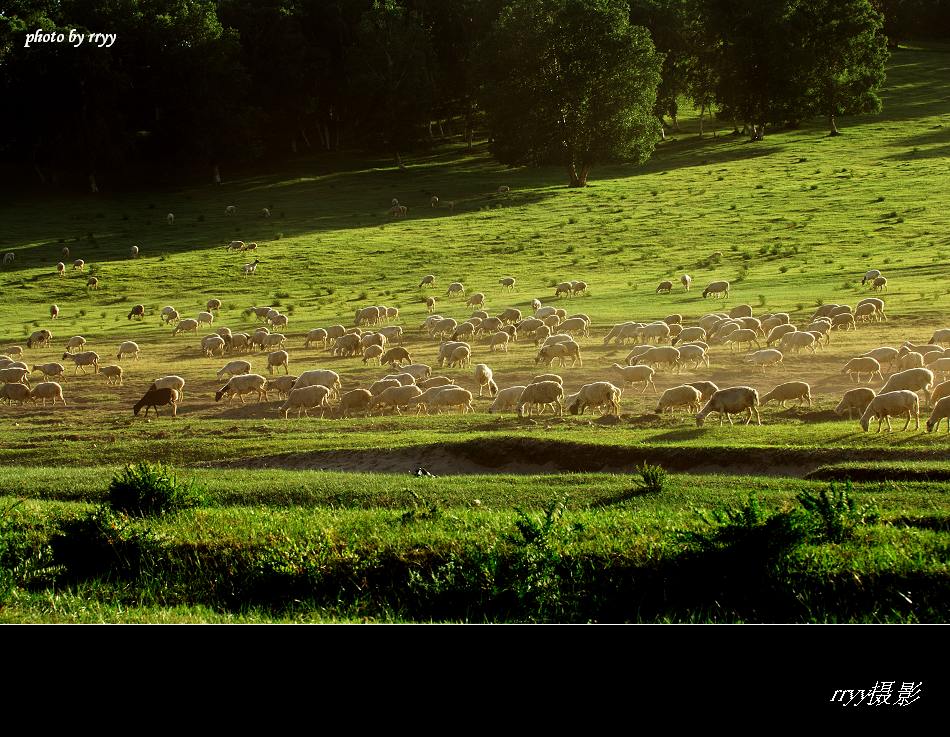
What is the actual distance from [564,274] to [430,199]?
23.2m

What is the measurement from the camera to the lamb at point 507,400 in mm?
22781

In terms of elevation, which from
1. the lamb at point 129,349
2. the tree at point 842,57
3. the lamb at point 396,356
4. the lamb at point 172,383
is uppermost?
the tree at point 842,57

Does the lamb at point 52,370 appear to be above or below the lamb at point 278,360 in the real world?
above

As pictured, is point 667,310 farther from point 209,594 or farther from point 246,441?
point 209,594

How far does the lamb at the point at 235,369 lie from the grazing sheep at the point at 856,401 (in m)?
15.2

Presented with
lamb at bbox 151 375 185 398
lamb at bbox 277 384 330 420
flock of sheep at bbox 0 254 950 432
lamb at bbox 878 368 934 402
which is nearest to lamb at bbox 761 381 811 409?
flock of sheep at bbox 0 254 950 432

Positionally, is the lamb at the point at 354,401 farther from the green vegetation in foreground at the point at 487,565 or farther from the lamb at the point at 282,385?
the green vegetation in foreground at the point at 487,565

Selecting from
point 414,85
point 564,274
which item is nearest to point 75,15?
point 414,85

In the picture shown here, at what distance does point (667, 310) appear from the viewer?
3547 cm

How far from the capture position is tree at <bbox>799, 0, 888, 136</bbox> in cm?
7462

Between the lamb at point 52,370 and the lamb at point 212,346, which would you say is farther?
the lamb at point 212,346

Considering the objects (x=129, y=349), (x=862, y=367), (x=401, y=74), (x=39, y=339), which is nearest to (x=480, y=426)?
(x=862, y=367)

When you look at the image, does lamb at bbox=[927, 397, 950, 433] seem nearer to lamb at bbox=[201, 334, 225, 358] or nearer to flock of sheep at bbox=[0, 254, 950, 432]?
flock of sheep at bbox=[0, 254, 950, 432]

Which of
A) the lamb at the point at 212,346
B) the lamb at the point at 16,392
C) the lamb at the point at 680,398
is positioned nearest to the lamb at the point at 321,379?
the lamb at the point at 16,392
